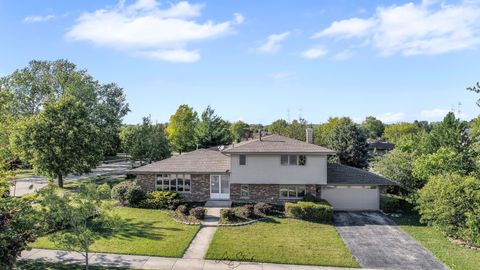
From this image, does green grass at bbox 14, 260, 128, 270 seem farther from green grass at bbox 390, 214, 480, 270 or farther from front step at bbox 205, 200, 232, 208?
green grass at bbox 390, 214, 480, 270

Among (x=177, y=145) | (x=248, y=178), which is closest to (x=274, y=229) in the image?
(x=248, y=178)

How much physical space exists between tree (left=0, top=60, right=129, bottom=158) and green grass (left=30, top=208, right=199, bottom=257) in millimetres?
25093

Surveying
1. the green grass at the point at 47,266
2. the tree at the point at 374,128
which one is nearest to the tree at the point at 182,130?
the green grass at the point at 47,266

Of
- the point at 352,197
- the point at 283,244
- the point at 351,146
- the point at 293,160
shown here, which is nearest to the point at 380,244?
the point at 283,244

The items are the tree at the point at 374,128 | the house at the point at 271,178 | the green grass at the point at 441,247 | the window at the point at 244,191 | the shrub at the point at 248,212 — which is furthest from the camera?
the tree at the point at 374,128

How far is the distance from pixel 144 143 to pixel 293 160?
24651mm

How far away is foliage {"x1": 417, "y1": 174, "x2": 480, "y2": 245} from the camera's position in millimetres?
21406

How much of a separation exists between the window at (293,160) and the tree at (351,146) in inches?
746

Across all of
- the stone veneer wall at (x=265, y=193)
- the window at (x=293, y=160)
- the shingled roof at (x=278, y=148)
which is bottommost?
the stone veneer wall at (x=265, y=193)

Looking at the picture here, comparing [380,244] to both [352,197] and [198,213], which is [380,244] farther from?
[198,213]

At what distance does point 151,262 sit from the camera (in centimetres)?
1858

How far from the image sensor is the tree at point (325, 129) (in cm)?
5673

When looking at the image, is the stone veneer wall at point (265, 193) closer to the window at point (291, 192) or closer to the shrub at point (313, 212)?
the window at point (291, 192)

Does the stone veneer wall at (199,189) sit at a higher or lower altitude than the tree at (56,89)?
lower
